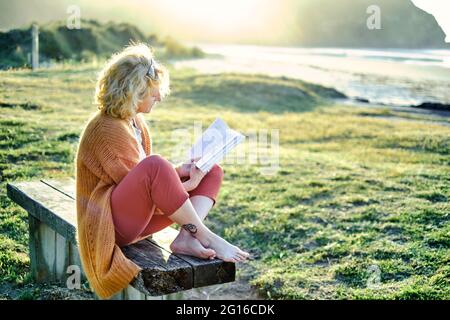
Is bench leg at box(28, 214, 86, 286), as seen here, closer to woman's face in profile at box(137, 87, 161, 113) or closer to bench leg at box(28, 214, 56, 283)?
bench leg at box(28, 214, 56, 283)

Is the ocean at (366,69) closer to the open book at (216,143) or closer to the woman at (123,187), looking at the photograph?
the open book at (216,143)

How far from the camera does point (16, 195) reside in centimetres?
421

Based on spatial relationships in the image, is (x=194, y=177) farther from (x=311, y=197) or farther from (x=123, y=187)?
(x=311, y=197)

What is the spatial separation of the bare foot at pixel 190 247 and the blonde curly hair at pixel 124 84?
0.69 metres

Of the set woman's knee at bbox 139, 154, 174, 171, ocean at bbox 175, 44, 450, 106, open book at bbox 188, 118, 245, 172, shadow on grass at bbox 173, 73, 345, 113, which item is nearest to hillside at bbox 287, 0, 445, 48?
ocean at bbox 175, 44, 450, 106

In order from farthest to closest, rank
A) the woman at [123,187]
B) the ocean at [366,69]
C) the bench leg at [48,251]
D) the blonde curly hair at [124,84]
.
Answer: the ocean at [366,69] < the bench leg at [48,251] < the blonde curly hair at [124,84] < the woman at [123,187]

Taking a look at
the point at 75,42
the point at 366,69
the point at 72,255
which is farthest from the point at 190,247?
the point at 366,69

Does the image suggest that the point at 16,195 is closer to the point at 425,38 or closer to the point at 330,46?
the point at 425,38

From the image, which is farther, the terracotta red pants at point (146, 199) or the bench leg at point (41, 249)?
the bench leg at point (41, 249)

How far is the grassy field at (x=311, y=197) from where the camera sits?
4508 millimetres

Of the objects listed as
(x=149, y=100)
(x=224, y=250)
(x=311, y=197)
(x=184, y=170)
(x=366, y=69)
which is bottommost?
(x=311, y=197)

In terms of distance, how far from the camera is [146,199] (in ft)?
10.0

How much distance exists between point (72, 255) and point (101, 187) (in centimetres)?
119

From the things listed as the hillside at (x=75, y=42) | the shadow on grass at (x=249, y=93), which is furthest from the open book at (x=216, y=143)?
the shadow on grass at (x=249, y=93)
